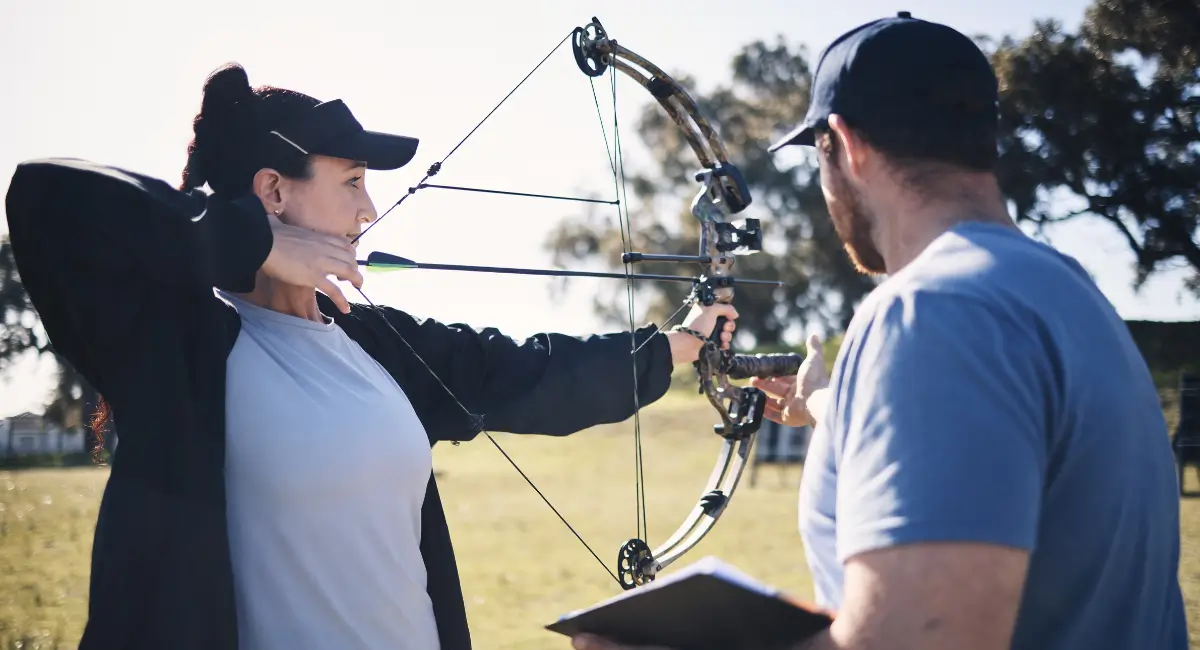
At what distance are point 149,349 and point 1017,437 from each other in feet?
3.69

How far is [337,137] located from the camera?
1853mm

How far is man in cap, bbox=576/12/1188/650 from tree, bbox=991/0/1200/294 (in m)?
10.3

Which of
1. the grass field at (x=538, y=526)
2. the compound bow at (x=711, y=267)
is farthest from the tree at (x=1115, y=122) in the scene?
the compound bow at (x=711, y=267)

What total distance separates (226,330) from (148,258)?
176 millimetres

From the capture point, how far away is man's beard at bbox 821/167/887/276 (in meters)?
1.18

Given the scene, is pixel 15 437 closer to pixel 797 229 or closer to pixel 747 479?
pixel 747 479

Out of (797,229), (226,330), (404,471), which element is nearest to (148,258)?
(226,330)

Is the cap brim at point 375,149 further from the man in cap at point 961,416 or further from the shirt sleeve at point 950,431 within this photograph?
the shirt sleeve at point 950,431

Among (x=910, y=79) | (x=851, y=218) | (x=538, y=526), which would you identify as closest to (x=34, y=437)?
(x=851, y=218)

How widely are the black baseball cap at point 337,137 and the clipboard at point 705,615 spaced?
3.13ft

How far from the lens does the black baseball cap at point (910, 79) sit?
43.7 inches

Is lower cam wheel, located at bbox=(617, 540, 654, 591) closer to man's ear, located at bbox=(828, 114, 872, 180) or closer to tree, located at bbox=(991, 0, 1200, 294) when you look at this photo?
man's ear, located at bbox=(828, 114, 872, 180)

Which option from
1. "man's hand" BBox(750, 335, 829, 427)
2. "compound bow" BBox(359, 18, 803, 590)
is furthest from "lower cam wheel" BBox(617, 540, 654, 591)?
"man's hand" BBox(750, 335, 829, 427)

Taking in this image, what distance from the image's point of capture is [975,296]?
984 mm
